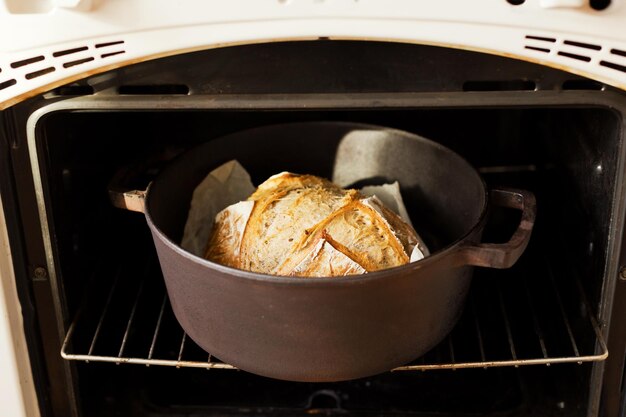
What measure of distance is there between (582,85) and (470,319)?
0.55 metres

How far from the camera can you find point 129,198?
105cm

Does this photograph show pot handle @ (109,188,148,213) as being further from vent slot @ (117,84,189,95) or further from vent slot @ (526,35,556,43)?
vent slot @ (526,35,556,43)

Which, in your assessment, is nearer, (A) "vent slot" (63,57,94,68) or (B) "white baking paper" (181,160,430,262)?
(A) "vent slot" (63,57,94,68)

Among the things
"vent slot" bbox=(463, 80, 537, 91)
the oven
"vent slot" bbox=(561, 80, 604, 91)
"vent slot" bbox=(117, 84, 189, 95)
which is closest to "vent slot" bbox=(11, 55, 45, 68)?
the oven

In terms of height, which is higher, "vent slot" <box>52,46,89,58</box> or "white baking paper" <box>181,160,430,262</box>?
"vent slot" <box>52,46,89,58</box>

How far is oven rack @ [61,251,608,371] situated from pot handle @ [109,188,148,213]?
21 cm

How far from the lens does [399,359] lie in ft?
3.20

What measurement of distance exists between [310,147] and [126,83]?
1.17ft

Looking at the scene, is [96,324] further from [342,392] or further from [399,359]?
[399,359]

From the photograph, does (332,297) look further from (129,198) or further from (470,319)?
(470,319)

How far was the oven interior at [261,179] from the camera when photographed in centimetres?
96

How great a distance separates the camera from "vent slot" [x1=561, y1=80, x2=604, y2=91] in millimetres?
958

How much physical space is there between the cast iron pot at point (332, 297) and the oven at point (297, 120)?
8cm

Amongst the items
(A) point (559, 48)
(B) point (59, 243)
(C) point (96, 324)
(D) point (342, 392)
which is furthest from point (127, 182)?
(A) point (559, 48)
